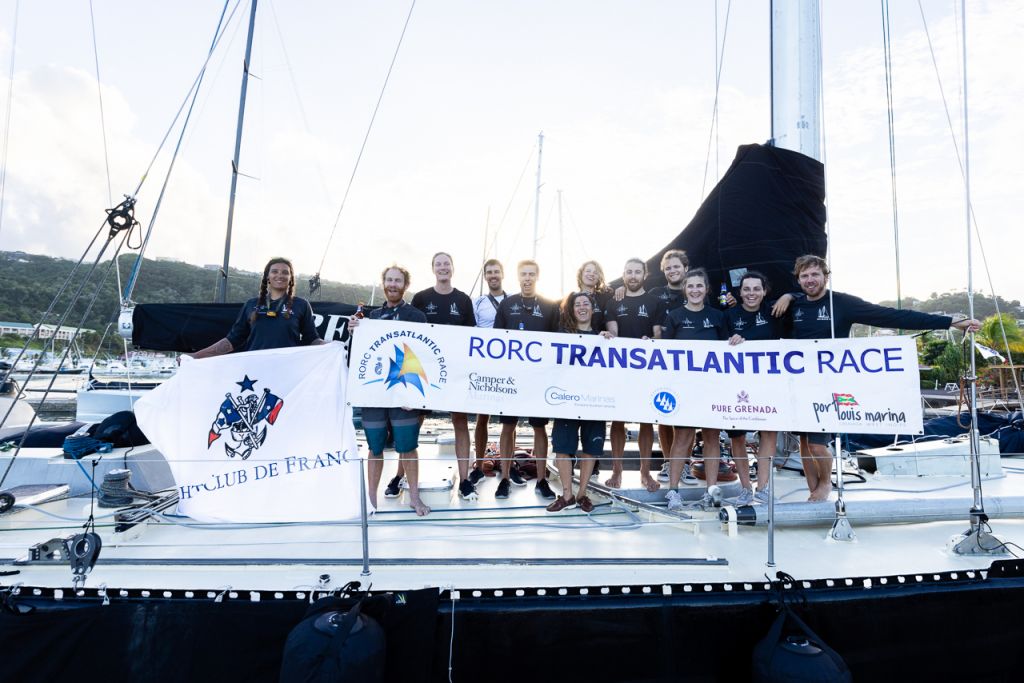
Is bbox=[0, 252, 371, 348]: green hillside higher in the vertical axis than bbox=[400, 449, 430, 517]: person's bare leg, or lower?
higher

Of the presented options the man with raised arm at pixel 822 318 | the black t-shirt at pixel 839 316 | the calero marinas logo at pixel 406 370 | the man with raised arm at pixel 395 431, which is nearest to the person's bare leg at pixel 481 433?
the man with raised arm at pixel 395 431

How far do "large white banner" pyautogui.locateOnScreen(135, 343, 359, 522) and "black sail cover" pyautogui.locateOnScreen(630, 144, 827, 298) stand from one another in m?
4.06

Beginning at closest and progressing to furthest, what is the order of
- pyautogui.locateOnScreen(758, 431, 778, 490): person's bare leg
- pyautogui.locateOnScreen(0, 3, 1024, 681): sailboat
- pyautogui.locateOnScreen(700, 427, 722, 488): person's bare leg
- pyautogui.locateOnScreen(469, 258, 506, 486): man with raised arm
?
pyautogui.locateOnScreen(0, 3, 1024, 681): sailboat < pyautogui.locateOnScreen(758, 431, 778, 490): person's bare leg < pyautogui.locateOnScreen(700, 427, 722, 488): person's bare leg < pyautogui.locateOnScreen(469, 258, 506, 486): man with raised arm

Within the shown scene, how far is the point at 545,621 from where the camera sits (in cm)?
→ 281

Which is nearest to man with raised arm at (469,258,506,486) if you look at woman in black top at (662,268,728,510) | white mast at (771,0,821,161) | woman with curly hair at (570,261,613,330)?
woman with curly hair at (570,261,613,330)

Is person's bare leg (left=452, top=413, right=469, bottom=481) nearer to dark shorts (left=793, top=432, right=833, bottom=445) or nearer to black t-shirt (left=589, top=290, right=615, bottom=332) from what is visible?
black t-shirt (left=589, top=290, right=615, bottom=332)

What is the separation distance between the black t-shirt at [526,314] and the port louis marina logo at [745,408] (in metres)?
1.52

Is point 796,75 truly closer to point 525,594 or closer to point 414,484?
point 414,484

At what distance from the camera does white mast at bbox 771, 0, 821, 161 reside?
561cm

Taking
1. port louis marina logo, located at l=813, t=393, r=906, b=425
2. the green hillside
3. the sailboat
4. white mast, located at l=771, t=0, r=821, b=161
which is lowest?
the sailboat

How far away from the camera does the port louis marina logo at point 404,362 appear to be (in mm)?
4230

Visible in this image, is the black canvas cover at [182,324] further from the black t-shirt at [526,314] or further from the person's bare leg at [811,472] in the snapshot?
the person's bare leg at [811,472]

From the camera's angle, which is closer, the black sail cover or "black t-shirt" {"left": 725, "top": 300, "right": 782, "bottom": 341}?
"black t-shirt" {"left": 725, "top": 300, "right": 782, "bottom": 341}

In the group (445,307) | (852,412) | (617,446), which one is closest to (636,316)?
(617,446)
